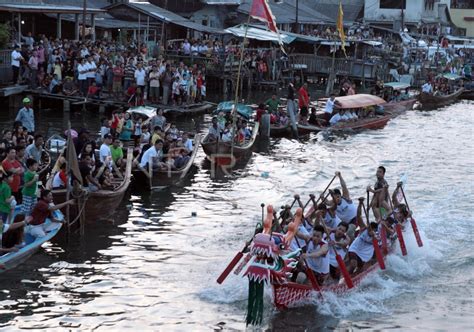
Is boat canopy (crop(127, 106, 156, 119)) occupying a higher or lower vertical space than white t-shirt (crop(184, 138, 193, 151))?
higher

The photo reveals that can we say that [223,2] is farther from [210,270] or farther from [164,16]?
[210,270]

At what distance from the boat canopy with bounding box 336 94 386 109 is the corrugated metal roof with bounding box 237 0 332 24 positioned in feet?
68.9

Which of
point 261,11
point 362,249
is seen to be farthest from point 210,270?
point 261,11

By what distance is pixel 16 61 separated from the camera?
33438 millimetres

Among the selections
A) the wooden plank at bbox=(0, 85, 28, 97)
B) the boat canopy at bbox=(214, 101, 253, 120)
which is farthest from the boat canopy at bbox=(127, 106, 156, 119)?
the wooden plank at bbox=(0, 85, 28, 97)

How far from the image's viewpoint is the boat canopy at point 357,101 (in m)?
36.2

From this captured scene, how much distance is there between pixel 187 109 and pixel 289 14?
28.5 metres

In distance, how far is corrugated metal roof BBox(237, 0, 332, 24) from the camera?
59.1m

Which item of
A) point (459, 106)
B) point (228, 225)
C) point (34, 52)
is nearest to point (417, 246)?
point (228, 225)

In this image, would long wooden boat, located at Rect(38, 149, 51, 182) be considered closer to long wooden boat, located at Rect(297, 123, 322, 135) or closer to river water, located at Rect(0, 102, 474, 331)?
river water, located at Rect(0, 102, 474, 331)

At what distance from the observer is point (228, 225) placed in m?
21.2

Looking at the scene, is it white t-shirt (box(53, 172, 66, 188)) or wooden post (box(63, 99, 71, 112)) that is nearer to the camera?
white t-shirt (box(53, 172, 66, 188))

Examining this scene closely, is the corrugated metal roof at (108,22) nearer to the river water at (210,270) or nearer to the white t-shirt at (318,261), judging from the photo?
the river water at (210,270)

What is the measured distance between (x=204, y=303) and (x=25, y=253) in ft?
11.7
